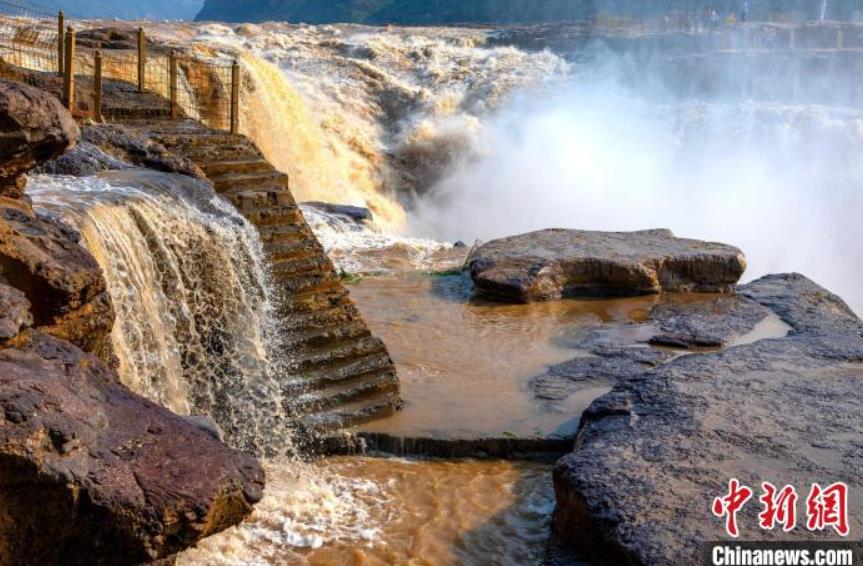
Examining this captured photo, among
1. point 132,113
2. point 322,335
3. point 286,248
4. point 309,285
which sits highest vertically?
point 132,113

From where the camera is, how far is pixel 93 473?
3582 millimetres

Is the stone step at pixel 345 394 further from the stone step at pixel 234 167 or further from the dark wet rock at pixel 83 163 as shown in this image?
the dark wet rock at pixel 83 163

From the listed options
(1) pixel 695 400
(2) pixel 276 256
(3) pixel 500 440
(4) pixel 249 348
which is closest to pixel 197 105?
(2) pixel 276 256

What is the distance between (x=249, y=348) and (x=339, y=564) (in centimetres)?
178

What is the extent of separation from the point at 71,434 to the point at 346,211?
31.9ft

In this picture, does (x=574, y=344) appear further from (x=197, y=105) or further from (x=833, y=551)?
(x=197, y=105)

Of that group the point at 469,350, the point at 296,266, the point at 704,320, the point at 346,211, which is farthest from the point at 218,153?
the point at 346,211

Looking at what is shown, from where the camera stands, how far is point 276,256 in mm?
6820

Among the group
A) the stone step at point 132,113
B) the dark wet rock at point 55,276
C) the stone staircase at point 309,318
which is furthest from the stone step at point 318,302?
the stone step at point 132,113

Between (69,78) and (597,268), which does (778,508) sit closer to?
(597,268)

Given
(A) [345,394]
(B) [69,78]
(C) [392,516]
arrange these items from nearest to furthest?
(C) [392,516]
(A) [345,394]
(B) [69,78]

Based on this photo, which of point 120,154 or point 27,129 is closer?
point 27,129

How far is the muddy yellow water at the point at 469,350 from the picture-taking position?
6.41 metres

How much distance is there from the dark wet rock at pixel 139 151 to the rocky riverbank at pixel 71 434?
2422 mm
